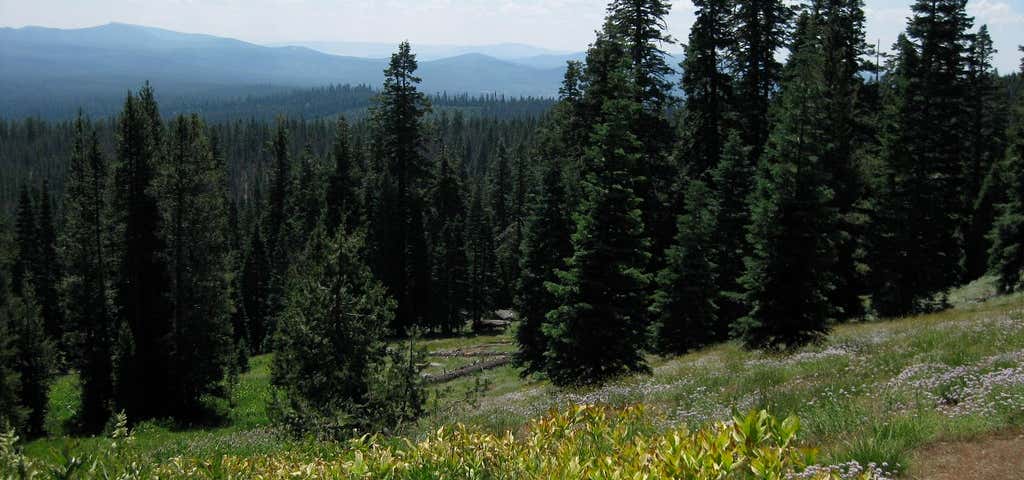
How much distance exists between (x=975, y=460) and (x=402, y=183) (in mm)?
41110

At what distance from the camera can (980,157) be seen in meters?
47.7

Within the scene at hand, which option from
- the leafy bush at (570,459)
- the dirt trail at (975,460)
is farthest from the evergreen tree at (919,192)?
the leafy bush at (570,459)

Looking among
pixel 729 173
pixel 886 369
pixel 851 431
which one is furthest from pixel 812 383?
pixel 729 173

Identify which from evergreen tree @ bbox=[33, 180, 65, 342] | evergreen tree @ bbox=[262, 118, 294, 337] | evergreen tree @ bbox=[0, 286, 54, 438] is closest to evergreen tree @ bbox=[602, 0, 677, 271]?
evergreen tree @ bbox=[0, 286, 54, 438]

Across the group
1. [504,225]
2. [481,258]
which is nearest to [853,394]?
[481,258]

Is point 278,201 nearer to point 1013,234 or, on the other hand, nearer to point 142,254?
point 142,254

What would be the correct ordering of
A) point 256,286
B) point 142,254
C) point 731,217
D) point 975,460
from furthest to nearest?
point 256,286 → point 142,254 → point 731,217 → point 975,460

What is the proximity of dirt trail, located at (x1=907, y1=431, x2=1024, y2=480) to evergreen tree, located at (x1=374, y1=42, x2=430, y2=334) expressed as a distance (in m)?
37.3

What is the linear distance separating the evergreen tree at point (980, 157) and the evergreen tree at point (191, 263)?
42475 mm

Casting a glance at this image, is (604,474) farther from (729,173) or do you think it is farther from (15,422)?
(15,422)

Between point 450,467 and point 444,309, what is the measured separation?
5199 cm

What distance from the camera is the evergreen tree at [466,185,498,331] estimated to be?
66750 millimetres

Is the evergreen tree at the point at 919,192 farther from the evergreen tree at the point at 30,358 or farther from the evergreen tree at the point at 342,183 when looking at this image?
the evergreen tree at the point at 30,358

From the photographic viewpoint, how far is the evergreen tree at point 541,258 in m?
27.9
